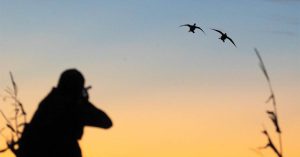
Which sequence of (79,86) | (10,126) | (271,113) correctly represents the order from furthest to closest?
(10,126) < (79,86) < (271,113)

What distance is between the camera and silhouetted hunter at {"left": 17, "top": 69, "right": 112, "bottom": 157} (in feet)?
18.8

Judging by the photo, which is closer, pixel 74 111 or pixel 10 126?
pixel 74 111

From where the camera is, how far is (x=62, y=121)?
5.82 m

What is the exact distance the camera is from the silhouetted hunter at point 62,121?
5730 millimetres

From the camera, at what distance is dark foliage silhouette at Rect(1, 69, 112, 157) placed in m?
5.73

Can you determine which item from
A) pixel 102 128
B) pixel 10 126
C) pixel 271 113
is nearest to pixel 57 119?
pixel 102 128

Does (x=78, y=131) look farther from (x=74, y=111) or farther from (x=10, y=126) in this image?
(x=10, y=126)

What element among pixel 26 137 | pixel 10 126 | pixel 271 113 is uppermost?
pixel 10 126

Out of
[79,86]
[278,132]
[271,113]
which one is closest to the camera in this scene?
[278,132]

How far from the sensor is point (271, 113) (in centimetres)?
299

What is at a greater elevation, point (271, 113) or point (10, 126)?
point (10, 126)

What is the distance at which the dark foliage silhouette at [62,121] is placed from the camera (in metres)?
5.73

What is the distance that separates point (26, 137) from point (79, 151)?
0.67 m

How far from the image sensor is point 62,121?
5.82 meters
